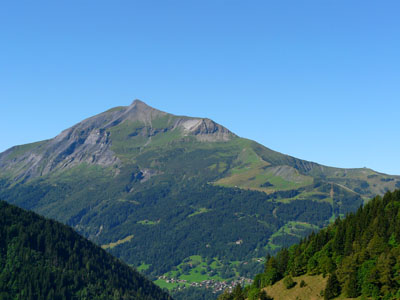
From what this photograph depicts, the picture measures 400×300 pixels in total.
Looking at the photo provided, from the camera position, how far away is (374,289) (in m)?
123

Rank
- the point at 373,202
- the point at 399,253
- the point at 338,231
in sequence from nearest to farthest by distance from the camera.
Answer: the point at 399,253 → the point at 338,231 → the point at 373,202

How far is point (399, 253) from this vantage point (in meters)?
128

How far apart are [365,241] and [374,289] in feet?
84.6

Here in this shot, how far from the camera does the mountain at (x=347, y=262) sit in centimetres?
12444

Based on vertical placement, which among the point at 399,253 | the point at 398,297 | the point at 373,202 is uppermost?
the point at 373,202

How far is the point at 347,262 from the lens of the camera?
136 metres

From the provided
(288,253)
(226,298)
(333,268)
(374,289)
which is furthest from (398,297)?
(226,298)

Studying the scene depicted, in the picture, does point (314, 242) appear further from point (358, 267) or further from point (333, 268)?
point (358, 267)

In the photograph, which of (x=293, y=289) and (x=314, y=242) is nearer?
(x=293, y=289)

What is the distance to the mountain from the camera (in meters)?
124

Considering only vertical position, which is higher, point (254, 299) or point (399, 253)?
point (399, 253)

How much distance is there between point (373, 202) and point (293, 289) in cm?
4624

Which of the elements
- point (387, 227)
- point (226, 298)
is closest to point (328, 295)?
point (387, 227)

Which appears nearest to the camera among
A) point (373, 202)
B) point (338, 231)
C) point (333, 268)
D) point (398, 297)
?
point (398, 297)
